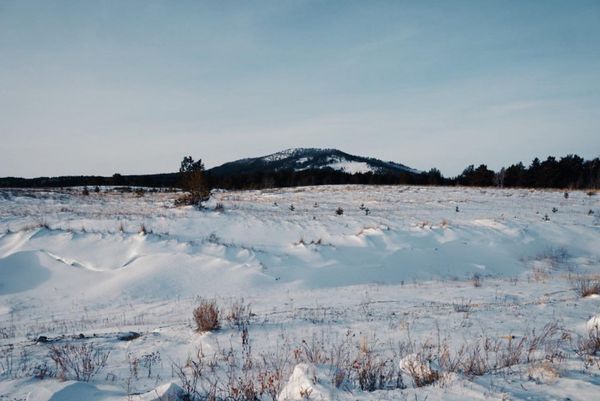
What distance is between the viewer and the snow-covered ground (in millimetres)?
2689

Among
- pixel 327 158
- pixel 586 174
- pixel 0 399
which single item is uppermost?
pixel 327 158

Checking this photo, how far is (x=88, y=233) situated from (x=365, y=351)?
959cm

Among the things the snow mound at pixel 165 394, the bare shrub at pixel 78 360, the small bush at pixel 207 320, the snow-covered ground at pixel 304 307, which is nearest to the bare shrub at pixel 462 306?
the snow-covered ground at pixel 304 307

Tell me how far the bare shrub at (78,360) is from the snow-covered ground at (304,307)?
0.13ft

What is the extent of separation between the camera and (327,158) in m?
129

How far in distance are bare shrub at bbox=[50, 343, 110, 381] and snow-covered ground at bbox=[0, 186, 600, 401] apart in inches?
1.6

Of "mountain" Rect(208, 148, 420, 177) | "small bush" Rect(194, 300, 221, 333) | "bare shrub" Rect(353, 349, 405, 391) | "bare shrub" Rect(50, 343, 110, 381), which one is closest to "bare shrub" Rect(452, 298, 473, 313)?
"bare shrub" Rect(353, 349, 405, 391)

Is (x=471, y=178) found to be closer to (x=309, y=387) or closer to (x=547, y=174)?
(x=547, y=174)

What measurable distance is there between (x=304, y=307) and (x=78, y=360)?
3488 millimetres

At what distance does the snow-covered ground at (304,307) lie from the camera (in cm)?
269

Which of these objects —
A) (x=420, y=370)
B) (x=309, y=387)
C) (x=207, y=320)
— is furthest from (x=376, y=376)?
→ (x=207, y=320)

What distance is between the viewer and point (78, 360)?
11.0 feet

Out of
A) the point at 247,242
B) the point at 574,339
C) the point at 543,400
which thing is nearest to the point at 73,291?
the point at 247,242

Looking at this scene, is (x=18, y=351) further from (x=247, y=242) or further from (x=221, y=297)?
(x=247, y=242)
